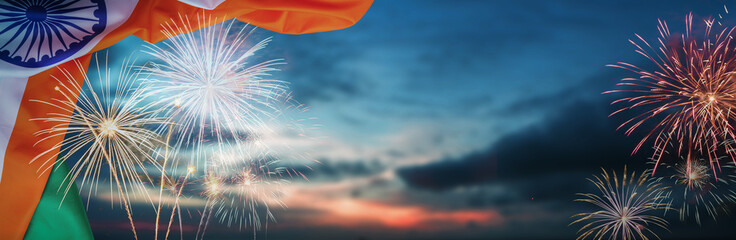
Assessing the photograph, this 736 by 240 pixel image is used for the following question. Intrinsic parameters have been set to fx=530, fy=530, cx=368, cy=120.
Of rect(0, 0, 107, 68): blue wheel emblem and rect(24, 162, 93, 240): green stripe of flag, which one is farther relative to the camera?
rect(24, 162, 93, 240): green stripe of flag

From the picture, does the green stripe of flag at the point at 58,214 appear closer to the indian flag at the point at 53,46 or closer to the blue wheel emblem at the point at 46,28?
the indian flag at the point at 53,46

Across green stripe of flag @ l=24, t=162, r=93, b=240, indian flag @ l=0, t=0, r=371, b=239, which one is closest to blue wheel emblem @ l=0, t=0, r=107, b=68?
A: indian flag @ l=0, t=0, r=371, b=239

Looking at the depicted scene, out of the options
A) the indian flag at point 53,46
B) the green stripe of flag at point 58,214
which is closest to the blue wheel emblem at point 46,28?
the indian flag at point 53,46

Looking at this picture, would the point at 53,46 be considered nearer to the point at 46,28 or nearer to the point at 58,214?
the point at 46,28

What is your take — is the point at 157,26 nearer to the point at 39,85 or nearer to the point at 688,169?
the point at 39,85

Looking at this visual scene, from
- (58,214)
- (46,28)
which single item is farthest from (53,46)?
(58,214)

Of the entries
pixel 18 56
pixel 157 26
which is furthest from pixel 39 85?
pixel 157 26

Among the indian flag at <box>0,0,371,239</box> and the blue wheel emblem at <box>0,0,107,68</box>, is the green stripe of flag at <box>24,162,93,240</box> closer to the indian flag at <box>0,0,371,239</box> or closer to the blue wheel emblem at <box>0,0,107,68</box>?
the indian flag at <box>0,0,371,239</box>
